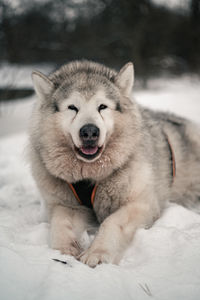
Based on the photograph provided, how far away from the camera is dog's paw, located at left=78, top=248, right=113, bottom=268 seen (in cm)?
189

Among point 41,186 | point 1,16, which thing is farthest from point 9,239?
point 1,16

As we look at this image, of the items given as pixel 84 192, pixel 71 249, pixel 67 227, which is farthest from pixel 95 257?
pixel 84 192

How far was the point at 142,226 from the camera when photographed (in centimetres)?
242

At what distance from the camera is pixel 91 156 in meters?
2.39

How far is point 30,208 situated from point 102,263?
5.31 feet

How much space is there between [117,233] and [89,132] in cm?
86

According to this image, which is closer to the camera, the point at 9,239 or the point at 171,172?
the point at 9,239

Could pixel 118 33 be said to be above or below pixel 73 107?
above

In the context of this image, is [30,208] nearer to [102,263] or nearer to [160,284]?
[102,263]

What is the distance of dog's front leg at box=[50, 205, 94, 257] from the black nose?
79 cm

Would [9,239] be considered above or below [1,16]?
below

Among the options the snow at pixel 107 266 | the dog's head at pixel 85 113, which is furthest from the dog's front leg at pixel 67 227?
the dog's head at pixel 85 113

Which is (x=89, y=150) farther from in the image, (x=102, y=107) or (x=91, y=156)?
(x=102, y=107)

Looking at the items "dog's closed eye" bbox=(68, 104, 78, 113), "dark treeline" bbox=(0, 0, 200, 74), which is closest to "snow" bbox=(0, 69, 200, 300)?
"dog's closed eye" bbox=(68, 104, 78, 113)
